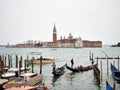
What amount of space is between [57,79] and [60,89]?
464 centimetres

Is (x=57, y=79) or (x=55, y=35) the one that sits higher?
(x=55, y=35)

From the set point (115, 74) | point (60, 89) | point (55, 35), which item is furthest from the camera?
point (55, 35)

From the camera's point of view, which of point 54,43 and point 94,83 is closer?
point 94,83

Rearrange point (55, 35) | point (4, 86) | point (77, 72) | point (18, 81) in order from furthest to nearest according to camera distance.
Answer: point (55, 35) → point (77, 72) → point (18, 81) → point (4, 86)

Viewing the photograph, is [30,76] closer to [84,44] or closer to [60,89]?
[60,89]

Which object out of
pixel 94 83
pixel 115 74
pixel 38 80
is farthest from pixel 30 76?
pixel 115 74

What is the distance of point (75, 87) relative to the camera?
19.5 metres

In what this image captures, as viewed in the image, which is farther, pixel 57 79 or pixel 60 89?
pixel 57 79

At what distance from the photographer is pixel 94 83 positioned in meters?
21.1

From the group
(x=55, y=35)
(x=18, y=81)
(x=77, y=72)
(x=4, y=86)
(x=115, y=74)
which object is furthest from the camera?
(x=55, y=35)

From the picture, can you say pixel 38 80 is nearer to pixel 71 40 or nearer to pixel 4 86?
pixel 4 86

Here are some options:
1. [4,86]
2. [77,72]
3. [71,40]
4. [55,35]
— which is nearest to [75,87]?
[4,86]

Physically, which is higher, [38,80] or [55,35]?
[55,35]

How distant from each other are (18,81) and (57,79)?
21.2 ft
